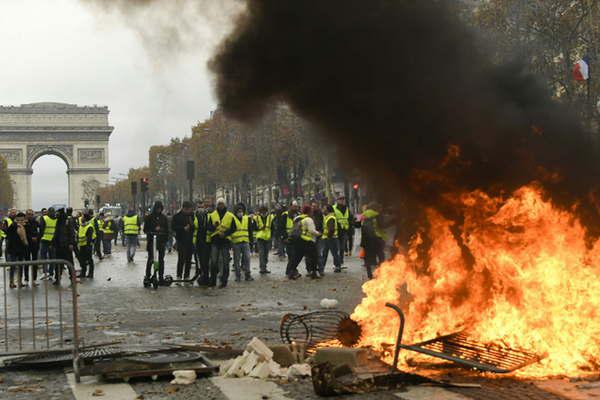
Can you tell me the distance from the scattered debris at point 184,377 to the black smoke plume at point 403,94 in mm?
2454

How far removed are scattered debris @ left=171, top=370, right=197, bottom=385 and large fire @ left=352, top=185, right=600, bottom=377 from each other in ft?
5.19

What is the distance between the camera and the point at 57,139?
351ft

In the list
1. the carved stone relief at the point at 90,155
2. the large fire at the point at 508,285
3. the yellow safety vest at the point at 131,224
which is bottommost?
the large fire at the point at 508,285

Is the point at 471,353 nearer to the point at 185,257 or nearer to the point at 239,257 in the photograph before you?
the point at 239,257

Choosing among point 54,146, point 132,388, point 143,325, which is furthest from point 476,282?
point 54,146

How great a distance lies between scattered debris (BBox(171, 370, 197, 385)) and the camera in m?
6.88

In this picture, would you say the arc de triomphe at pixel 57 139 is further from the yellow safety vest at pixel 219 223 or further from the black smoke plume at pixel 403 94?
the black smoke plume at pixel 403 94

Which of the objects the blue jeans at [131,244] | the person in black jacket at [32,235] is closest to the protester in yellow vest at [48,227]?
the person in black jacket at [32,235]

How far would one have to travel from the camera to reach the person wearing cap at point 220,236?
53.8ft

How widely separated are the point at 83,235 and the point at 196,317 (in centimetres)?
931

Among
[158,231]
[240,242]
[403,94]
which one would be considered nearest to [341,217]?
[240,242]

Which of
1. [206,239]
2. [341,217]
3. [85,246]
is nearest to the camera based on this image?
[206,239]

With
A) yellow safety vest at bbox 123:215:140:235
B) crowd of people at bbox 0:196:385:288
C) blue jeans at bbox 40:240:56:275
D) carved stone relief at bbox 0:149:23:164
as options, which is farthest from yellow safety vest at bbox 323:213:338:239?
carved stone relief at bbox 0:149:23:164

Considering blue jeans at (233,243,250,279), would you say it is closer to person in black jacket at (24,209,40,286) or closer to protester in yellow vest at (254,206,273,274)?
protester in yellow vest at (254,206,273,274)
